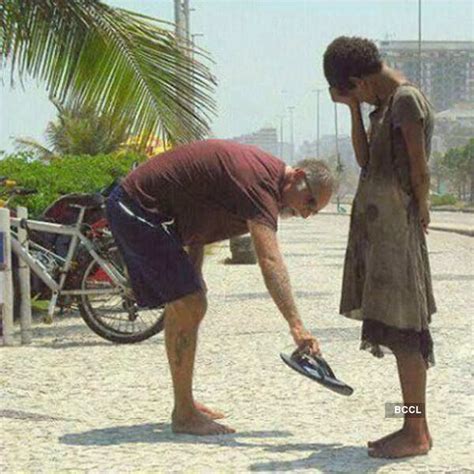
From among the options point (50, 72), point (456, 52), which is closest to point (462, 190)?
point (456, 52)

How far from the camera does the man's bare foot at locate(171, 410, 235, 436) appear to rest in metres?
5.93

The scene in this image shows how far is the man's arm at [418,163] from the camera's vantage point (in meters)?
5.15

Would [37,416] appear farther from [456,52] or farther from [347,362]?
[456,52]

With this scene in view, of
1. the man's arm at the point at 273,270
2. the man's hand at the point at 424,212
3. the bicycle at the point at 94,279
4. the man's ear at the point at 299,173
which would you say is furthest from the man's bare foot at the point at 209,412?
the bicycle at the point at 94,279

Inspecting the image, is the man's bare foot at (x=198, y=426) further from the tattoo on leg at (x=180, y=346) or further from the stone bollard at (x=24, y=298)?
the stone bollard at (x=24, y=298)

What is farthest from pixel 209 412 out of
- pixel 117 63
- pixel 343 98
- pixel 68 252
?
pixel 117 63

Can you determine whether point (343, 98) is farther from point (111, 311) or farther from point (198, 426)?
point (111, 311)

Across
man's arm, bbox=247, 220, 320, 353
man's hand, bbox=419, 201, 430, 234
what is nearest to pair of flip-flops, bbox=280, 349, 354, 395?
man's arm, bbox=247, 220, 320, 353

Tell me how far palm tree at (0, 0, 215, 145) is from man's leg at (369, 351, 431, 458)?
233 inches

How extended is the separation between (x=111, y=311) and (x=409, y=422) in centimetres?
439

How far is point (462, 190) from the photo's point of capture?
348ft

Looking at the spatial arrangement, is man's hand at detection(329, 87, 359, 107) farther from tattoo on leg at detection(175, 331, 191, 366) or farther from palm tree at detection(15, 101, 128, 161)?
palm tree at detection(15, 101, 128, 161)

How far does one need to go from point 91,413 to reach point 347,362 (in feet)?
7.42

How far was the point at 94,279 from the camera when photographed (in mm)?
9344
